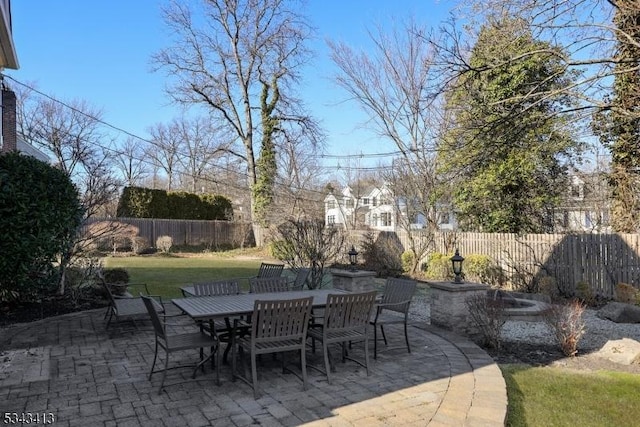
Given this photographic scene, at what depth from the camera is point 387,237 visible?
1546 centimetres

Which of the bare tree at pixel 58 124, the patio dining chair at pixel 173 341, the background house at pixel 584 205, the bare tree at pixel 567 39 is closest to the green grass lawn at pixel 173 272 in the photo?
the patio dining chair at pixel 173 341

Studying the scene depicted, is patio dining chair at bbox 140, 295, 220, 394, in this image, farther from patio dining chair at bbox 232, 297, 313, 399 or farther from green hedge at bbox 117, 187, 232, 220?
green hedge at bbox 117, 187, 232, 220

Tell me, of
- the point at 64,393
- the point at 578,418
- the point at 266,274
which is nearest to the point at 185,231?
the point at 266,274

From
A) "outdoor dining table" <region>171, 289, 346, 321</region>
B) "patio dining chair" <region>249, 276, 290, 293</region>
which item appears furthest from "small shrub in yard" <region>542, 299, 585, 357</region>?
"patio dining chair" <region>249, 276, 290, 293</region>

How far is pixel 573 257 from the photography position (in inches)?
398

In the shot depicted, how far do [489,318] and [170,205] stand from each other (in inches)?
888

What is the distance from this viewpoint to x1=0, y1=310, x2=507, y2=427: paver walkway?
339 centimetres

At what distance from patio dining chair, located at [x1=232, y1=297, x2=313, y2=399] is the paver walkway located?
0.31 m

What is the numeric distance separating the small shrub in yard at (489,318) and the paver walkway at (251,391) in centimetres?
31

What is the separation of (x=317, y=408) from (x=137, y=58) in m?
25.1

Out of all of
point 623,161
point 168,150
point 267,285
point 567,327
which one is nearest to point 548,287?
point 623,161

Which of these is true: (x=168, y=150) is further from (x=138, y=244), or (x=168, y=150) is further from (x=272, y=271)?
(x=272, y=271)

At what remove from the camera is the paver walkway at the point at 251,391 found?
11.1ft

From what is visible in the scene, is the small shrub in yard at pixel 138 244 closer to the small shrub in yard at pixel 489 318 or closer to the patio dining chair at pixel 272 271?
the patio dining chair at pixel 272 271
